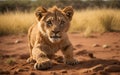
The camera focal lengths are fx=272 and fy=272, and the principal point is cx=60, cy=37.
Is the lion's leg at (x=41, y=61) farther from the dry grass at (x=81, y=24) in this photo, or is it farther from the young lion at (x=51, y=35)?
the dry grass at (x=81, y=24)

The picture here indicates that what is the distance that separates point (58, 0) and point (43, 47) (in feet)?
94.7

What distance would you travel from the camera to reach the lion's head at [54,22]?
6078mm

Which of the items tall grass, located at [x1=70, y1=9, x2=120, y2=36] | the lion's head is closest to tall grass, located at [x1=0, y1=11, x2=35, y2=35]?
tall grass, located at [x1=70, y1=9, x2=120, y2=36]

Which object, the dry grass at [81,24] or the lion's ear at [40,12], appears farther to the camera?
the dry grass at [81,24]

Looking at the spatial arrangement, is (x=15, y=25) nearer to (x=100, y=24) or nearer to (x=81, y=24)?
(x=81, y=24)

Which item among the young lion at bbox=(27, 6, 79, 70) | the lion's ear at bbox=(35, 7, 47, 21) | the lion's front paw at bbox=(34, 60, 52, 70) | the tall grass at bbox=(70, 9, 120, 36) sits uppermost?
the lion's ear at bbox=(35, 7, 47, 21)

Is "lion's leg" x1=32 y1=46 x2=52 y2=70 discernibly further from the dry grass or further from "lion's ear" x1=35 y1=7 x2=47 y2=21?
the dry grass

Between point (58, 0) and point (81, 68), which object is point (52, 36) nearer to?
point (81, 68)

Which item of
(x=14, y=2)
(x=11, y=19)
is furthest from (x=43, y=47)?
(x=14, y=2)

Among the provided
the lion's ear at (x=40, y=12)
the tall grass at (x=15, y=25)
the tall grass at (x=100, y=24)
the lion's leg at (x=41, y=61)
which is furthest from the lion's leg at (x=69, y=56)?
the tall grass at (x=15, y=25)

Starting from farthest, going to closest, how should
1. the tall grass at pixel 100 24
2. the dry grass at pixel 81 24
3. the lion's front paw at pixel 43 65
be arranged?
the dry grass at pixel 81 24
the tall grass at pixel 100 24
the lion's front paw at pixel 43 65

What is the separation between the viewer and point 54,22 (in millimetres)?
6324

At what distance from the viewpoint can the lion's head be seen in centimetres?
608

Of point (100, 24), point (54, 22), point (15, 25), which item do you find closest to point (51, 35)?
point (54, 22)
